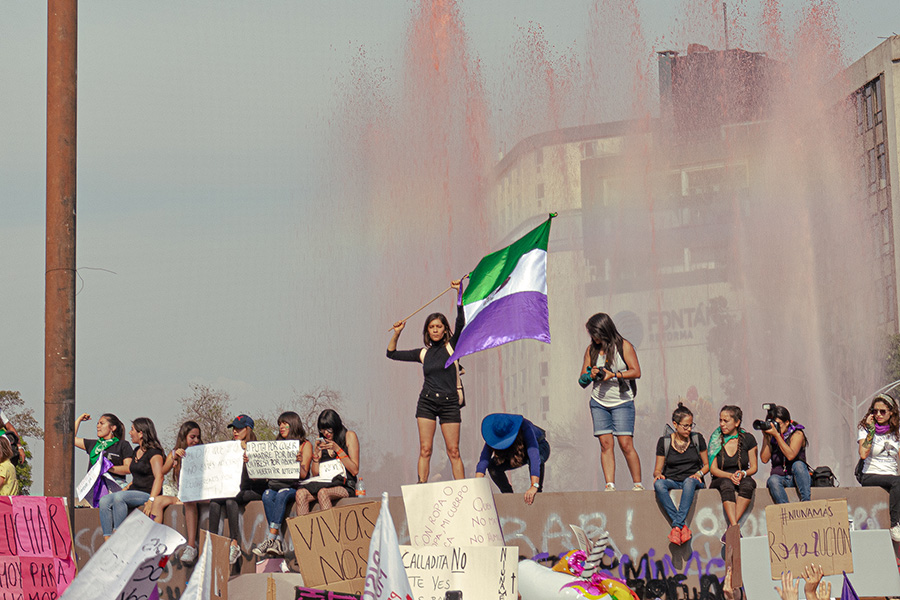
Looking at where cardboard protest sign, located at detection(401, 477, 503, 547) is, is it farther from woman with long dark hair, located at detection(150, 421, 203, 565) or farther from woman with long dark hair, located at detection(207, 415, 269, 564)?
woman with long dark hair, located at detection(150, 421, 203, 565)

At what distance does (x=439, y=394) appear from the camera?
10562 mm

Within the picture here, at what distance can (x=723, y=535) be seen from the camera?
9.66 meters

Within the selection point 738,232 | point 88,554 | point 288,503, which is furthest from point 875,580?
point 738,232

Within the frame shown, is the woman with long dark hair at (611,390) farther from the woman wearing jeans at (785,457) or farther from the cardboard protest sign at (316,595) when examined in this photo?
the cardboard protest sign at (316,595)

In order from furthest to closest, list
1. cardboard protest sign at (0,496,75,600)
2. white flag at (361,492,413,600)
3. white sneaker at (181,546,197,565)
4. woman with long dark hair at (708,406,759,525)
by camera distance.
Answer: white sneaker at (181,546,197,565) < woman with long dark hair at (708,406,759,525) < cardboard protest sign at (0,496,75,600) < white flag at (361,492,413,600)

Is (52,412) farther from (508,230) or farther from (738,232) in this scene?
(508,230)

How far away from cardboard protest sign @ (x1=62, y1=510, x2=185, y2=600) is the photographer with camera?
17.1ft

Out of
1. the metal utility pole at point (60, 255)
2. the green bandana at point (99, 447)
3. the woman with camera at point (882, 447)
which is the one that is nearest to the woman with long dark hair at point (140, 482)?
the green bandana at point (99, 447)

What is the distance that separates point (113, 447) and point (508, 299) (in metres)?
4.06

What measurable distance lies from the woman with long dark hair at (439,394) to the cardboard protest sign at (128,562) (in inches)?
177

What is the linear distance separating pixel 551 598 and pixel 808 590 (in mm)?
2097

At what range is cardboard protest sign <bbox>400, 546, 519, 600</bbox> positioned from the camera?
710 cm

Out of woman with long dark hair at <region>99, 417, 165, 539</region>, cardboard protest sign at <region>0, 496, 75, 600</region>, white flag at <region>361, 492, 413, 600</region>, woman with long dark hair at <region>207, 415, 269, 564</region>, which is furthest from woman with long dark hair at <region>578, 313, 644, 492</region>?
white flag at <region>361, 492, 413, 600</region>

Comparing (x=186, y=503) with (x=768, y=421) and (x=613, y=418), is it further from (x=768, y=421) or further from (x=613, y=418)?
(x=768, y=421)
